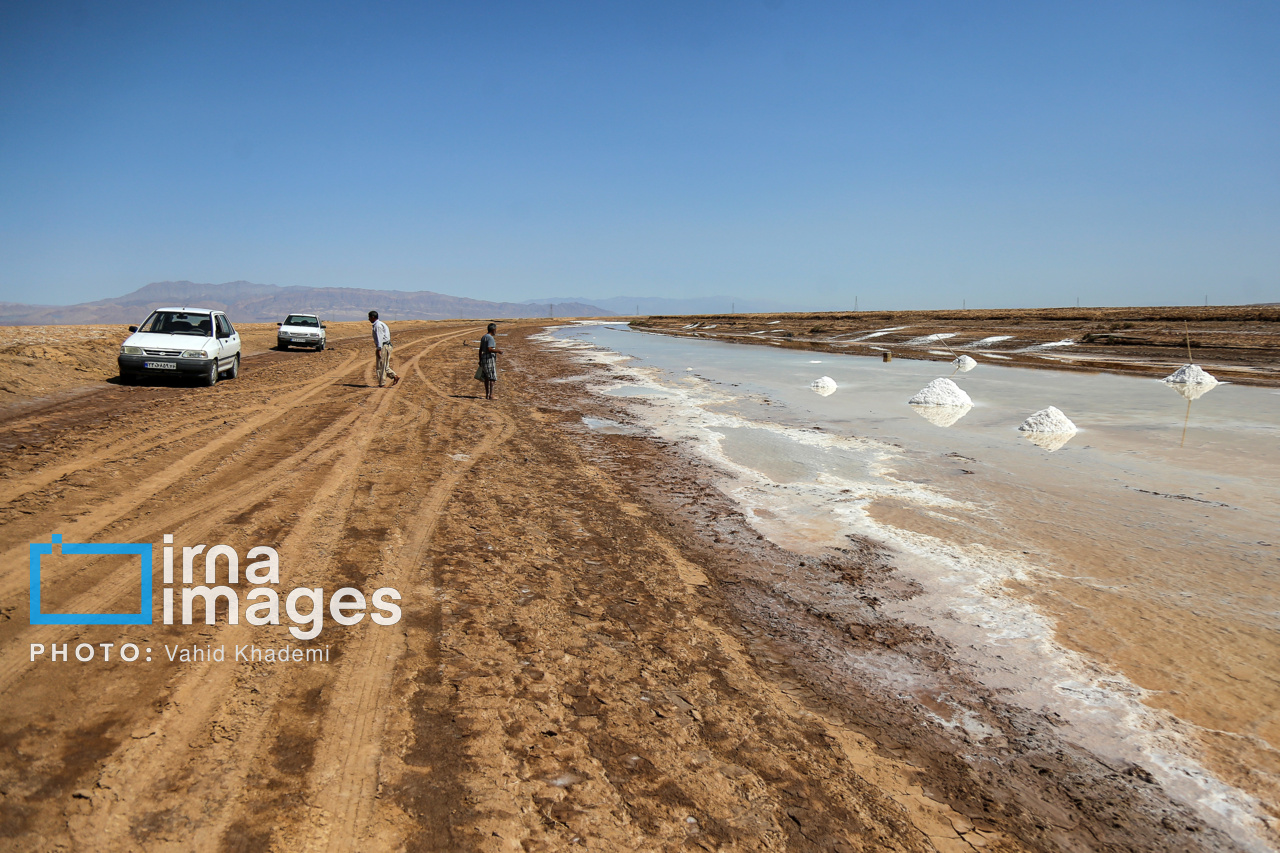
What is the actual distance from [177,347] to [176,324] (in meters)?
1.10

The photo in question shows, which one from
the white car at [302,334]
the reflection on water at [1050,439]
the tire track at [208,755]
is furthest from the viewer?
the white car at [302,334]

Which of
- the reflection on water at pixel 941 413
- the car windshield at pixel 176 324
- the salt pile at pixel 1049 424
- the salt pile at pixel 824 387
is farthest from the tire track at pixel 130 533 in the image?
the salt pile at pixel 824 387

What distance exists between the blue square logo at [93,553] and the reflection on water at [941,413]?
1297 cm

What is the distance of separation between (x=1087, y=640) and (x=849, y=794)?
271 centimetres

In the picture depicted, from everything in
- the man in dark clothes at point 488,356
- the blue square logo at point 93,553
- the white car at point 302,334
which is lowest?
the blue square logo at point 93,553

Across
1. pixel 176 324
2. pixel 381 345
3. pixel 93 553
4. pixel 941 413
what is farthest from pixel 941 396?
pixel 176 324

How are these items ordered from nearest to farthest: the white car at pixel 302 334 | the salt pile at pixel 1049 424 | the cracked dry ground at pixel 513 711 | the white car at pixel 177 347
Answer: the cracked dry ground at pixel 513 711 < the salt pile at pixel 1049 424 < the white car at pixel 177 347 < the white car at pixel 302 334

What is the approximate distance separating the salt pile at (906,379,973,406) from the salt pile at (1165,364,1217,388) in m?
9.71

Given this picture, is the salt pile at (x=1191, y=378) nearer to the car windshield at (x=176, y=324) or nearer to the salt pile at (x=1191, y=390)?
the salt pile at (x=1191, y=390)

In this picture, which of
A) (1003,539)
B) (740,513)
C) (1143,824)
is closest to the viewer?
(1143,824)

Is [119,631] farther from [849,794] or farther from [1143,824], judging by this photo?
[1143,824]

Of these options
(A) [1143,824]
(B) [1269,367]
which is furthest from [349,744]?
(B) [1269,367]

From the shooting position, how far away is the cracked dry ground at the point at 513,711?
9.39ft

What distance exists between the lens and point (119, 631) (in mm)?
4238
